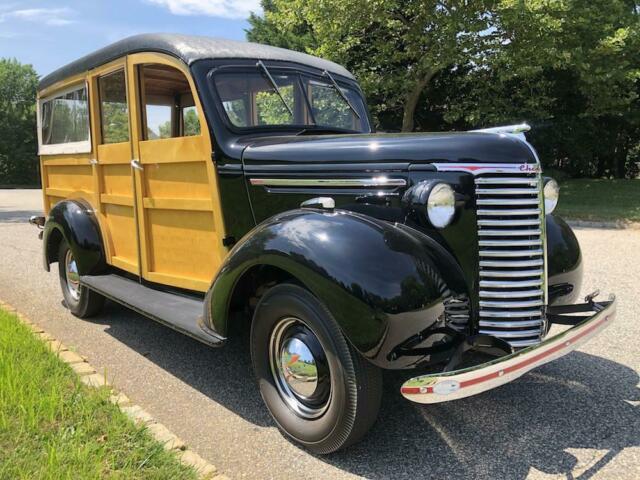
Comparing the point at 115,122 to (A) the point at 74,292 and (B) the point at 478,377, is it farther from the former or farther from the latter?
(B) the point at 478,377

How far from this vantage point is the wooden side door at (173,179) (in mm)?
3633

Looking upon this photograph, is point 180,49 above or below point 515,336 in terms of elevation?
above

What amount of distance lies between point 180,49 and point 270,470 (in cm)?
270

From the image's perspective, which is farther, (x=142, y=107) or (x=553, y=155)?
(x=553, y=155)

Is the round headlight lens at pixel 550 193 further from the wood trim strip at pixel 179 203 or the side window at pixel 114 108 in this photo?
the side window at pixel 114 108

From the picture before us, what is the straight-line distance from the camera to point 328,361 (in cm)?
260

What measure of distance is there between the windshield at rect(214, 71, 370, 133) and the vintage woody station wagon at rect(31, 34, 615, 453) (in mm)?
11

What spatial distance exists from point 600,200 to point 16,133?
34.6 meters

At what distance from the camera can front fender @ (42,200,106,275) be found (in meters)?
4.69

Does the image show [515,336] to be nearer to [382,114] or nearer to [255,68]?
[255,68]

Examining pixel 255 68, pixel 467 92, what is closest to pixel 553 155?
pixel 467 92

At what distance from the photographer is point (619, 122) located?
19.3m

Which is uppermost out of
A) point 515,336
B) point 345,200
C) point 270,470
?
point 345,200

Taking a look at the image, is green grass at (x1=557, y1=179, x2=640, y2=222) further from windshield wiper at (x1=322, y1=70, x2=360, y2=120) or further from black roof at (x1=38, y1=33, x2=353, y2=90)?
black roof at (x1=38, y1=33, x2=353, y2=90)
